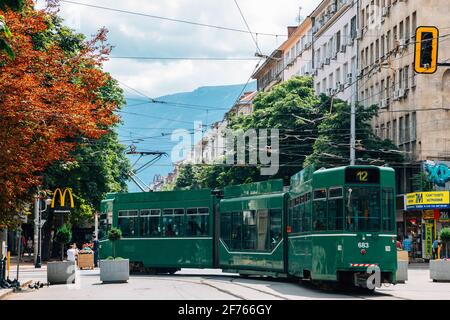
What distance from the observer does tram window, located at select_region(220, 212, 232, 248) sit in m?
Answer: 33.6

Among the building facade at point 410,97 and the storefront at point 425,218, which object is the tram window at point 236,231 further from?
the building facade at point 410,97

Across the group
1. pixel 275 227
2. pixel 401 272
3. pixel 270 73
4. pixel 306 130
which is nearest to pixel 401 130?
pixel 306 130

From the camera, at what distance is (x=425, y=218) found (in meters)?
55.1

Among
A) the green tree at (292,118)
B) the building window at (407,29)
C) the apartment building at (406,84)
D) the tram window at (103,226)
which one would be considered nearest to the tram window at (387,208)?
the tram window at (103,226)

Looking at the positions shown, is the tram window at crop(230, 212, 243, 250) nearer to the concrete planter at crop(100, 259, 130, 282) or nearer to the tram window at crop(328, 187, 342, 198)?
the concrete planter at crop(100, 259, 130, 282)

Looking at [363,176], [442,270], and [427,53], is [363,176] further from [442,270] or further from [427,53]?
[442,270]

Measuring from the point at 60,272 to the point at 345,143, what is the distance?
30.8 meters

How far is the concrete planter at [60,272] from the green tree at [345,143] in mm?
27149

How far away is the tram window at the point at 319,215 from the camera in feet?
80.0

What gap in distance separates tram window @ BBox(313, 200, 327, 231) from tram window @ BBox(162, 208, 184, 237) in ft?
37.7

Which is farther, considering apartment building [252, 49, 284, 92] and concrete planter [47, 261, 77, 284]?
apartment building [252, 49, 284, 92]

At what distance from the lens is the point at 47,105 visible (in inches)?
1019

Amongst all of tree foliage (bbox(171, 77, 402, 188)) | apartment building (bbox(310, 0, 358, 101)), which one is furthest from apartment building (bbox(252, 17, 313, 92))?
tree foliage (bbox(171, 77, 402, 188))

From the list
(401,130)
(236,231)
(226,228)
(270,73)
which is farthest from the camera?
(270,73)
